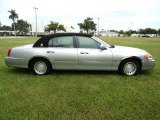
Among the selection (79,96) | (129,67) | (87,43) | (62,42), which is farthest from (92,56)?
(79,96)

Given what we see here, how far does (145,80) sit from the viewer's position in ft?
23.2

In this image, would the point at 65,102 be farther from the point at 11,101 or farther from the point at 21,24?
the point at 21,24

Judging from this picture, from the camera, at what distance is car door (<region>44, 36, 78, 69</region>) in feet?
24.7

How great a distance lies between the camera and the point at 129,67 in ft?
25.1

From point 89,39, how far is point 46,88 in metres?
2.45

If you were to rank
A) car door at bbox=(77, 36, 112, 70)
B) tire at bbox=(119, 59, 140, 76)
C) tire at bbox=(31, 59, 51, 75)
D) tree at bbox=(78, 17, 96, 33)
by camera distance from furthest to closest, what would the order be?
tree at bbox=(78, 17, 96, 33) < tire at bbox=(31, 59, 51, 75) < tire at bbox=(119, 59, 140, 76) < car door at bbox=(77, 36, 112, 70)

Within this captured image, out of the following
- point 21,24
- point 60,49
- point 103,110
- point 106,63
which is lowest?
point 103,110

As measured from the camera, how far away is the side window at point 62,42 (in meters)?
7.67

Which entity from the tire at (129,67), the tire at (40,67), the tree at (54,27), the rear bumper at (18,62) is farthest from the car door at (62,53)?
the tree at (54,27)

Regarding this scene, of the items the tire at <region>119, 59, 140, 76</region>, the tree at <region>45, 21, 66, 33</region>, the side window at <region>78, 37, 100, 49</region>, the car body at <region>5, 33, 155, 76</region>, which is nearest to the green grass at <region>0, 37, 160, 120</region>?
the tire at <region>119, 59, 140, 76</region>

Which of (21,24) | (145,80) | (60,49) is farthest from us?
(21,24)

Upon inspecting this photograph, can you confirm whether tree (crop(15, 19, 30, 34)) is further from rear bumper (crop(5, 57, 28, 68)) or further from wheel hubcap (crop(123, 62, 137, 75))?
wheel hubcap (crop(123, 62, 137, 75))

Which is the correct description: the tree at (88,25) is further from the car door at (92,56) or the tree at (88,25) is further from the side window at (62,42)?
the car door at (92,56)

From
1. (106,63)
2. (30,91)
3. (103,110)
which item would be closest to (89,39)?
(106,63)
